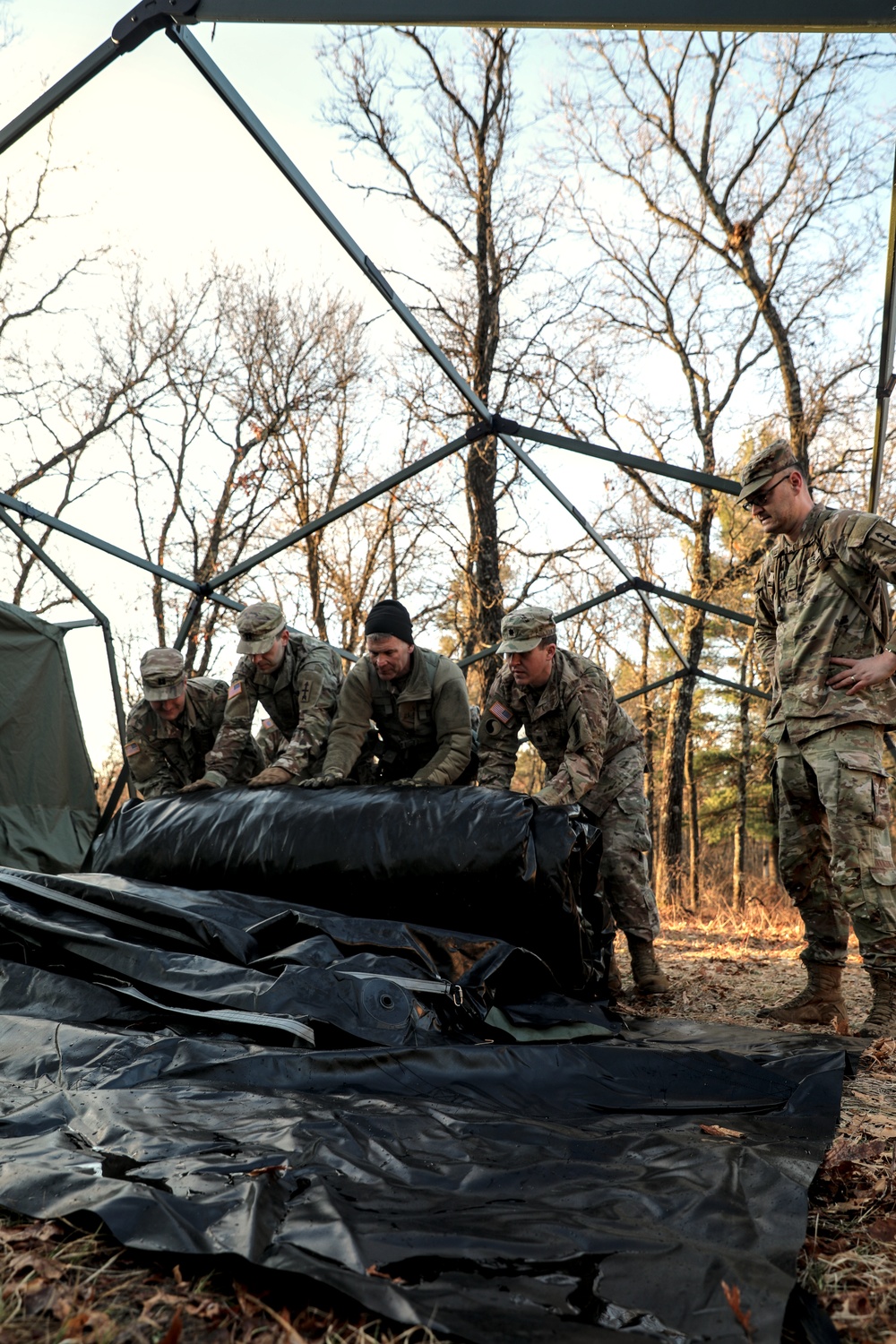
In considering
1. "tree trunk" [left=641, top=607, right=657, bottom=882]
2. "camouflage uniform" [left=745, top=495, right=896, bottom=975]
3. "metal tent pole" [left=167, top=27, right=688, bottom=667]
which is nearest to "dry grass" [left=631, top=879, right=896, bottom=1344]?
"camouflage uniform" [left=745, top=495, right=896, bottom=975]

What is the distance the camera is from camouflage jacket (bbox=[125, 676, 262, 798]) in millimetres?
6430

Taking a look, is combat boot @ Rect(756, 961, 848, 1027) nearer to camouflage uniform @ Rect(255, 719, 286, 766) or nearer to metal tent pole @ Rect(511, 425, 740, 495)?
metal tent pole @ Rect(511, 425, 740, 495)

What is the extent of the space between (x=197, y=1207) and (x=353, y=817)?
2475mm

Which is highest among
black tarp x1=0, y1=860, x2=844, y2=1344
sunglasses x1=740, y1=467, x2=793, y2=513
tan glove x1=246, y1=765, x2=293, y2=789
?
sunglasses x1=740, y1=467, x2=793, y2=513

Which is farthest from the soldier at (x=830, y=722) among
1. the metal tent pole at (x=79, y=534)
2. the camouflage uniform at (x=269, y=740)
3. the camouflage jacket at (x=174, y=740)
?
the metal tent pole at (x=79, y=534)

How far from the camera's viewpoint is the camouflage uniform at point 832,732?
12.7 feet

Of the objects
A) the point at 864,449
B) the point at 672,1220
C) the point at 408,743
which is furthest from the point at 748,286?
the point at 672,1220

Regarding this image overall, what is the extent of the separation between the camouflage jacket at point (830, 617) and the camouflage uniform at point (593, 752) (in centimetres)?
93

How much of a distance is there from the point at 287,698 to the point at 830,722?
328 centimetres

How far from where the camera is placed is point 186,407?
1686 cm

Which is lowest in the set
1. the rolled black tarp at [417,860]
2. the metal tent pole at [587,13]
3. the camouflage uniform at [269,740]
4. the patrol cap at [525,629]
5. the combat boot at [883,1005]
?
the combat boot at [883,1005]

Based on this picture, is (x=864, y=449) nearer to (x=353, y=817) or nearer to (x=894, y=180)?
(x=894, y=180)

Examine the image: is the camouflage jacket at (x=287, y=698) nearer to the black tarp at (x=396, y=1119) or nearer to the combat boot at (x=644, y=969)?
the black tarp at (x=396, y=1119)

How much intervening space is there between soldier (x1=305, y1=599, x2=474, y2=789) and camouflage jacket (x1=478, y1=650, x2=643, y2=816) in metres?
0.21
